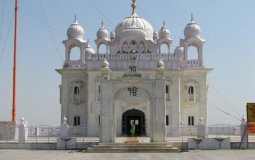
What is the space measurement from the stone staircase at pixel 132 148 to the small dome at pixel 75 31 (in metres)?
17.6

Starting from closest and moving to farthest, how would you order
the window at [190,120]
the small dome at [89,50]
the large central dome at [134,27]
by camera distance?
the window at [190,120], the large central dome at [134,27], the small dome at [89,50]

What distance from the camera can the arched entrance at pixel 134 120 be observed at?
33688 millimetres

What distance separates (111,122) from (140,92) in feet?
7.54

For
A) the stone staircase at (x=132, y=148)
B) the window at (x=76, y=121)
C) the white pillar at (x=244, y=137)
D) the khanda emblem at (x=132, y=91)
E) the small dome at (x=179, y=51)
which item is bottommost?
the stone staircase at (x=132, y=148)

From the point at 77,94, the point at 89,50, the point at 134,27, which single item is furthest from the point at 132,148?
the point at 89,50

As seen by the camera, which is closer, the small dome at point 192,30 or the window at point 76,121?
the window at point 76,121

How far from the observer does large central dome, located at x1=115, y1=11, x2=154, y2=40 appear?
121ft

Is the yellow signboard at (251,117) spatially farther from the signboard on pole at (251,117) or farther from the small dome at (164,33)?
the small dome at (164,33)

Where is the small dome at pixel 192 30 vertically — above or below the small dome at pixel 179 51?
above

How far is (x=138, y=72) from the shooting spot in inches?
1255

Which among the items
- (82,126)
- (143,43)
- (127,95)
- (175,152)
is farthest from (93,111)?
(175,152)

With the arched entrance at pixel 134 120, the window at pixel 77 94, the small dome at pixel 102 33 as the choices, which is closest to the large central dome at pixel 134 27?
the small dome at pixel 102 33

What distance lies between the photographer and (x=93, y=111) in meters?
33.7

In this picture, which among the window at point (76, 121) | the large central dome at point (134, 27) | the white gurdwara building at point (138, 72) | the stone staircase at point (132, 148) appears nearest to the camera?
the stone staircase at point (132, 148)
